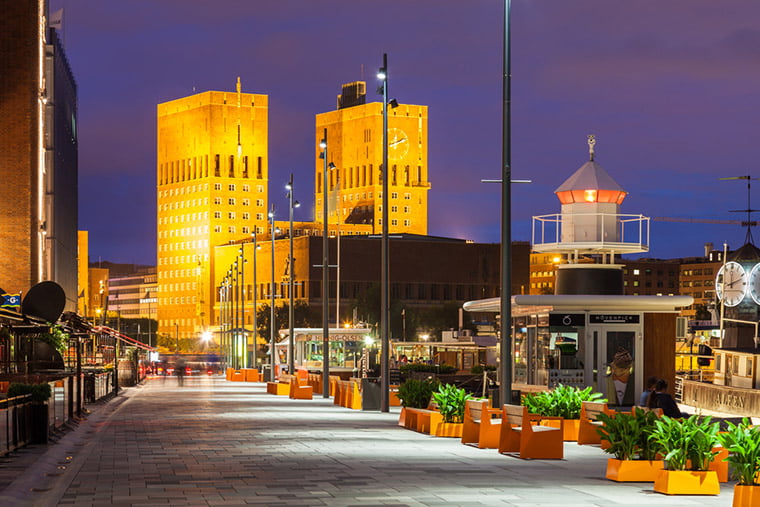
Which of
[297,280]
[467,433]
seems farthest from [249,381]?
[297,280]

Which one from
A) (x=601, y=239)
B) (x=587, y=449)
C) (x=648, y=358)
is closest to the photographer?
(x=587, y=449)

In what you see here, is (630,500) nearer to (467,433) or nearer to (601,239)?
(467,433)

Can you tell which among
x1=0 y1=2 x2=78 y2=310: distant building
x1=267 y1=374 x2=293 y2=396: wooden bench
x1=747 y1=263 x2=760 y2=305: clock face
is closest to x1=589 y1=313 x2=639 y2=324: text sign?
x1=267 y1=374 x2=293 y2=396: wooden bench

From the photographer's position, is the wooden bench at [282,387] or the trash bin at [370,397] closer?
the trash bin at [370,397]

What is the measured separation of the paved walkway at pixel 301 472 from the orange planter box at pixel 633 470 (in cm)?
26

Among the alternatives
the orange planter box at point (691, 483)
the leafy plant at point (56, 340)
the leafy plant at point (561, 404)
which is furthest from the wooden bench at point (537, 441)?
the leafy plant at point (56, 340)

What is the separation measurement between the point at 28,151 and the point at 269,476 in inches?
2460

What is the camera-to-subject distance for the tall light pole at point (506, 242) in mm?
24078

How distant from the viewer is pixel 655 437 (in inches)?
690

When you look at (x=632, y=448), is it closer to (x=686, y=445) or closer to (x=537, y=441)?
(x=686, y=445)

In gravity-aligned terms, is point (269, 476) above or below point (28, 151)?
below

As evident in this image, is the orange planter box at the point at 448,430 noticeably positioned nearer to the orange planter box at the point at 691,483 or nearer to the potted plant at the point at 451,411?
the potted plant at the point at 451,411

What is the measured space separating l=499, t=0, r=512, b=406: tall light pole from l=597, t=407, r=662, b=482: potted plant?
5.73m

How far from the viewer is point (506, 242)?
2441 centimetres
